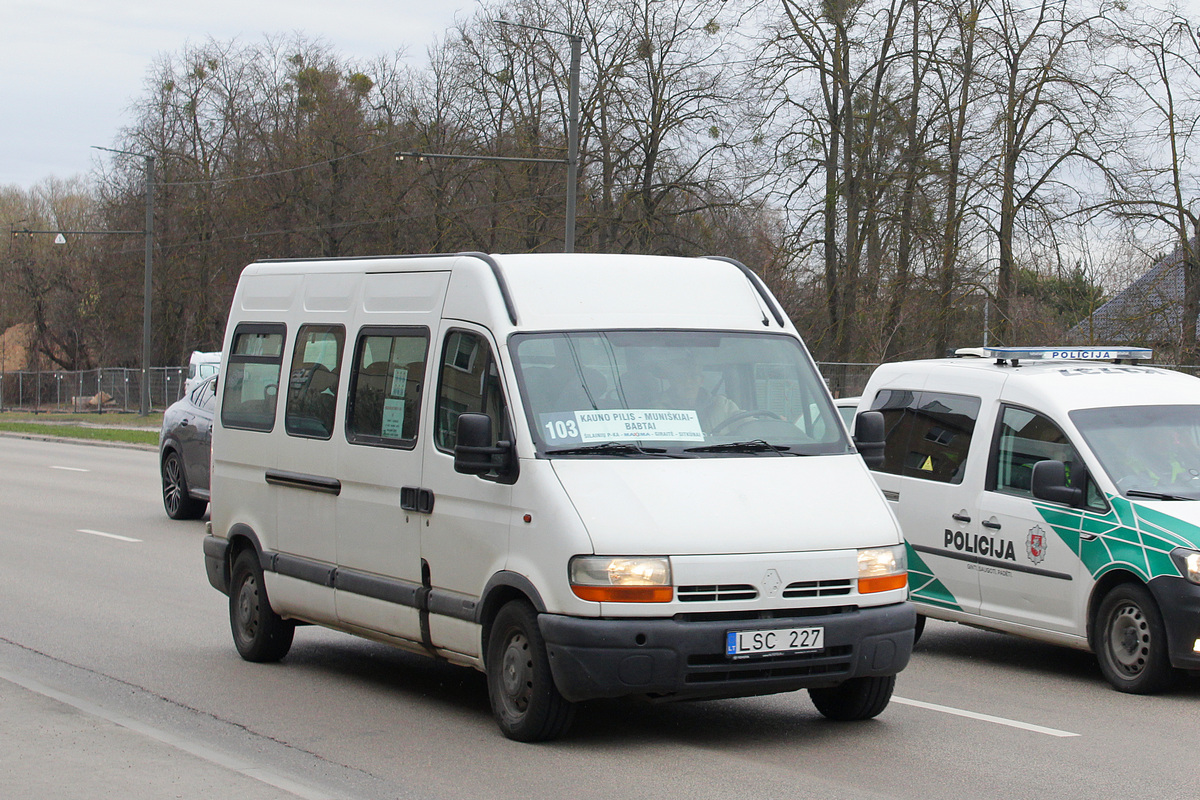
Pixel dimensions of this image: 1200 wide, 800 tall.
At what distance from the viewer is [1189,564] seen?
317 inches

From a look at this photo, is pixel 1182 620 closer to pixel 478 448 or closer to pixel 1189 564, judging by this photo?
pixel 1189 564

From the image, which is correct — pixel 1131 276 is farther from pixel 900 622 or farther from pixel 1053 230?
pixel 900 622

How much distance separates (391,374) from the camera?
26.3ft

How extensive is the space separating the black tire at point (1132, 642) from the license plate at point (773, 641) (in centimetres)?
258

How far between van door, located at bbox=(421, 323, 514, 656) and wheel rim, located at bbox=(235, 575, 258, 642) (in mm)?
2195

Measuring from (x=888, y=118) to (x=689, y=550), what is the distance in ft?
88.5

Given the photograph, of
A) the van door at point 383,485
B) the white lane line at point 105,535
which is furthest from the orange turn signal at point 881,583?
the white lane line at point 105,535

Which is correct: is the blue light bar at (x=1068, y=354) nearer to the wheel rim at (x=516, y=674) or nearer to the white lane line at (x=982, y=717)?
the white lane line at (x=982, y=717)

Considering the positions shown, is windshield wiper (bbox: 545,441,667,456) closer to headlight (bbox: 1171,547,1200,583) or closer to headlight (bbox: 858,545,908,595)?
headlight (bbox: 858,545,908,595)

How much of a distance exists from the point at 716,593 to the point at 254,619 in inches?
152

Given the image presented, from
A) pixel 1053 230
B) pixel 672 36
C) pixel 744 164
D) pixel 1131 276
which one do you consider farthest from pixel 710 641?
pixel 672 36

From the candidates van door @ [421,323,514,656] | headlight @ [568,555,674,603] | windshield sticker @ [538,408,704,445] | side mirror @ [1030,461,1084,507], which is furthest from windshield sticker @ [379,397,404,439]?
side mirror @ [1030,461,1084,507]

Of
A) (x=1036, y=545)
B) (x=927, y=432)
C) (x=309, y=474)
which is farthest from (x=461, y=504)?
(x=927, y=432)

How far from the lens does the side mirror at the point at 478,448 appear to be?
268 inches
